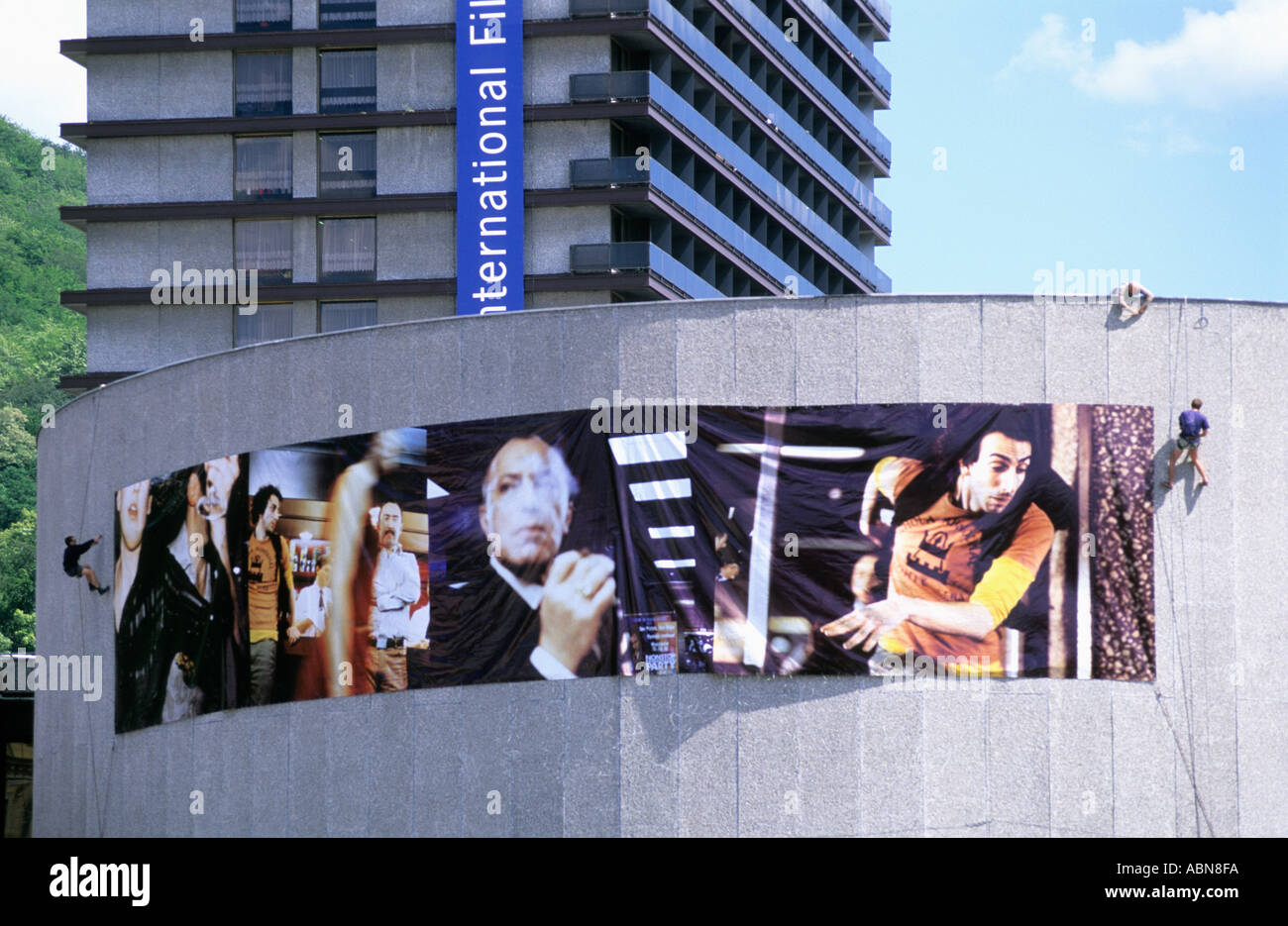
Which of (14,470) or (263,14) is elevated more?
(263,14)

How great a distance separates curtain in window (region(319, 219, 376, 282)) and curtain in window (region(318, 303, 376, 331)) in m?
0.99

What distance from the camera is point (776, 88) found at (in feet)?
309

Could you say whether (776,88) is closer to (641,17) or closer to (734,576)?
(641,17)

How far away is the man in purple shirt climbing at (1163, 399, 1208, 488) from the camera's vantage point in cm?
3428

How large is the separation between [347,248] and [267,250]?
9.80ft

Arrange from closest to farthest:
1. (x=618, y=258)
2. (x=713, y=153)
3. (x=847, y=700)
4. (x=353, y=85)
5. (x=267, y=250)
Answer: (x=847, y=700) < (x=618, y=258) < (x=353, y=85) < (x=267, y=250) < (x=713, y=153)

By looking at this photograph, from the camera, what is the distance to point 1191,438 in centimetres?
3434

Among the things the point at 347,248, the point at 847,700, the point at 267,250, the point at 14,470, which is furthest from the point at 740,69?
the point at 14,470

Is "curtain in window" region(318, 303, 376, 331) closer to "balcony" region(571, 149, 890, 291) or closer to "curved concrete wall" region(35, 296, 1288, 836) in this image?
"balcony" region(571, 149, 890, 291)

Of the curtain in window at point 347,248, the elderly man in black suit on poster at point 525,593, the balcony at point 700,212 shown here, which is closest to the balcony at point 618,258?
the balcony at point 700,212

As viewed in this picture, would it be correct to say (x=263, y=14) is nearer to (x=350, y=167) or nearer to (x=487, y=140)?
(x=350, y=167)

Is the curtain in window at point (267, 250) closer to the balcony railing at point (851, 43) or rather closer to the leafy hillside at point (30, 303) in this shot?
the balcony railing at point (851, 43)

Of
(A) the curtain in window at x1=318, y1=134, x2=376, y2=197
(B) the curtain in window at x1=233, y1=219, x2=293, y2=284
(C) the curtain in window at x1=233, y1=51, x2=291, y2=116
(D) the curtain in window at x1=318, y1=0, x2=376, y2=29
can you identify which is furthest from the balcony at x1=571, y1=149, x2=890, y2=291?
(C) the curtain in window at x1=233, y1=51, x2=291, y2=116
